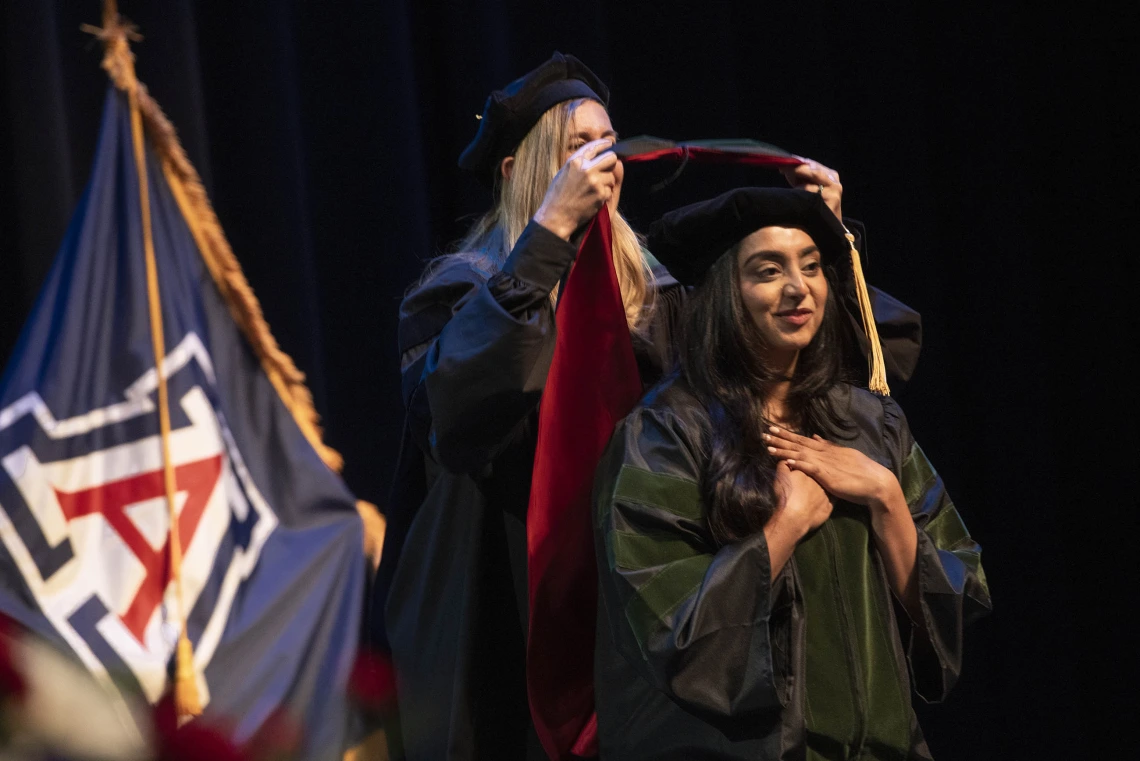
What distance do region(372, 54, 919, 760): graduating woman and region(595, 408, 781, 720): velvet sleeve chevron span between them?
0.78ft

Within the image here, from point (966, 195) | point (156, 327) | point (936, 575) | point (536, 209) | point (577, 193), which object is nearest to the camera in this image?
point (936, 575)

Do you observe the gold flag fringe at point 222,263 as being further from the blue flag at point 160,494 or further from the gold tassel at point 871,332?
the gold tassel at point 871,332

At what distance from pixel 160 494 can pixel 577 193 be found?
0.96 meters

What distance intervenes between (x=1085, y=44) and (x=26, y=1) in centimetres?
251

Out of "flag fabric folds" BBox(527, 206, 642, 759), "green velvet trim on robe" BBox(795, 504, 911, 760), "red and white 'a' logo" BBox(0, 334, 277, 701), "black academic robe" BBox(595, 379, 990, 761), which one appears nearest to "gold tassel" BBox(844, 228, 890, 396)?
"black academic robe" BBox(595, 379, 990, 761)

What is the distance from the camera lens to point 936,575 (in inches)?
66.2

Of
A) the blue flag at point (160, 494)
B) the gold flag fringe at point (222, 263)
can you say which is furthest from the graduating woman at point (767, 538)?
the gold flag fringe at point (222, 263)

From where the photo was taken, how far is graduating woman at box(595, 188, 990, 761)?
5.12 ft

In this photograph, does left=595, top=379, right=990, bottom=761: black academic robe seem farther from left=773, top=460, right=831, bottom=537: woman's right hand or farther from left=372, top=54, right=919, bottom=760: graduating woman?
left=372, top=54, right=919, bottom=760: graduating woman

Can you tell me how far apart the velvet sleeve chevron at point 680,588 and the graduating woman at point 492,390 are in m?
0.24

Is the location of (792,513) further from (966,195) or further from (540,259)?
(966,195)

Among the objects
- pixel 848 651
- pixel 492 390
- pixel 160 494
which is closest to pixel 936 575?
pixel 848 651

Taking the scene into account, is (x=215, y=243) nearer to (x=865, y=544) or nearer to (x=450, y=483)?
(x=450, y=483)

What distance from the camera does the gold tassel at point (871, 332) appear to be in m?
1.92
